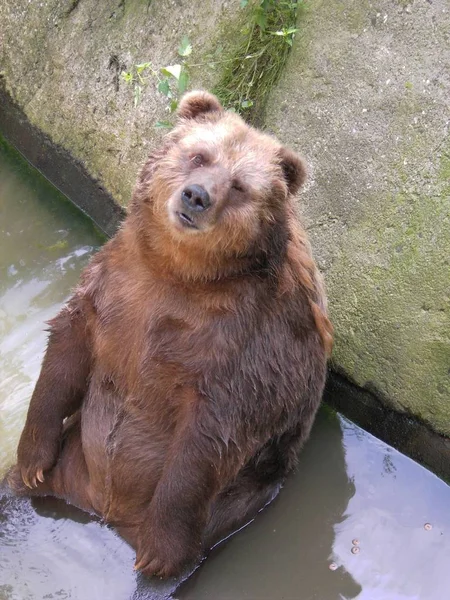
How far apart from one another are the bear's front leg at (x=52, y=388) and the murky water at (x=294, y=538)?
10.1 inches

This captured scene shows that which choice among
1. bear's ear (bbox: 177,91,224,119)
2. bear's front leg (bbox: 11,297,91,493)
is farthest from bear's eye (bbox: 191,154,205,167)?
bear's front leg (bbox: 11,297,91,493)

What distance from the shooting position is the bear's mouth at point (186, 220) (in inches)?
153

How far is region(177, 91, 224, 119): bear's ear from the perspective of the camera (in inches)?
168

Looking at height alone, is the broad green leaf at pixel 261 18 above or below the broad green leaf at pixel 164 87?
above

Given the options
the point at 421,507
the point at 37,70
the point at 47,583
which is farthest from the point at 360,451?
the point at 37,70

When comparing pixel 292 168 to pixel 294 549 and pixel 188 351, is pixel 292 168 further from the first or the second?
pixel 294 549

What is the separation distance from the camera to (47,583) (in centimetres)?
428

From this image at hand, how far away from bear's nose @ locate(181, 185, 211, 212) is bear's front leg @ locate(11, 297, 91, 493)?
1009 millimetres

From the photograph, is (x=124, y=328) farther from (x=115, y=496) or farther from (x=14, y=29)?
(x=14, y=29)

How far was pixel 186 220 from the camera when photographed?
389cm

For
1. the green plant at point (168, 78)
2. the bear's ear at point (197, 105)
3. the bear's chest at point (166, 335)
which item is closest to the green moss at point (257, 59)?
the green plant at point (168, 78)

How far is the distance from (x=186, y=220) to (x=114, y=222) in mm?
2523

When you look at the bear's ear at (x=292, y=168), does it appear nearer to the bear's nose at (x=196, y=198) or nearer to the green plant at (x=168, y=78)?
the bear's nose at (x=196, y=198)

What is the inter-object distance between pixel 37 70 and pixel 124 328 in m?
3.11
